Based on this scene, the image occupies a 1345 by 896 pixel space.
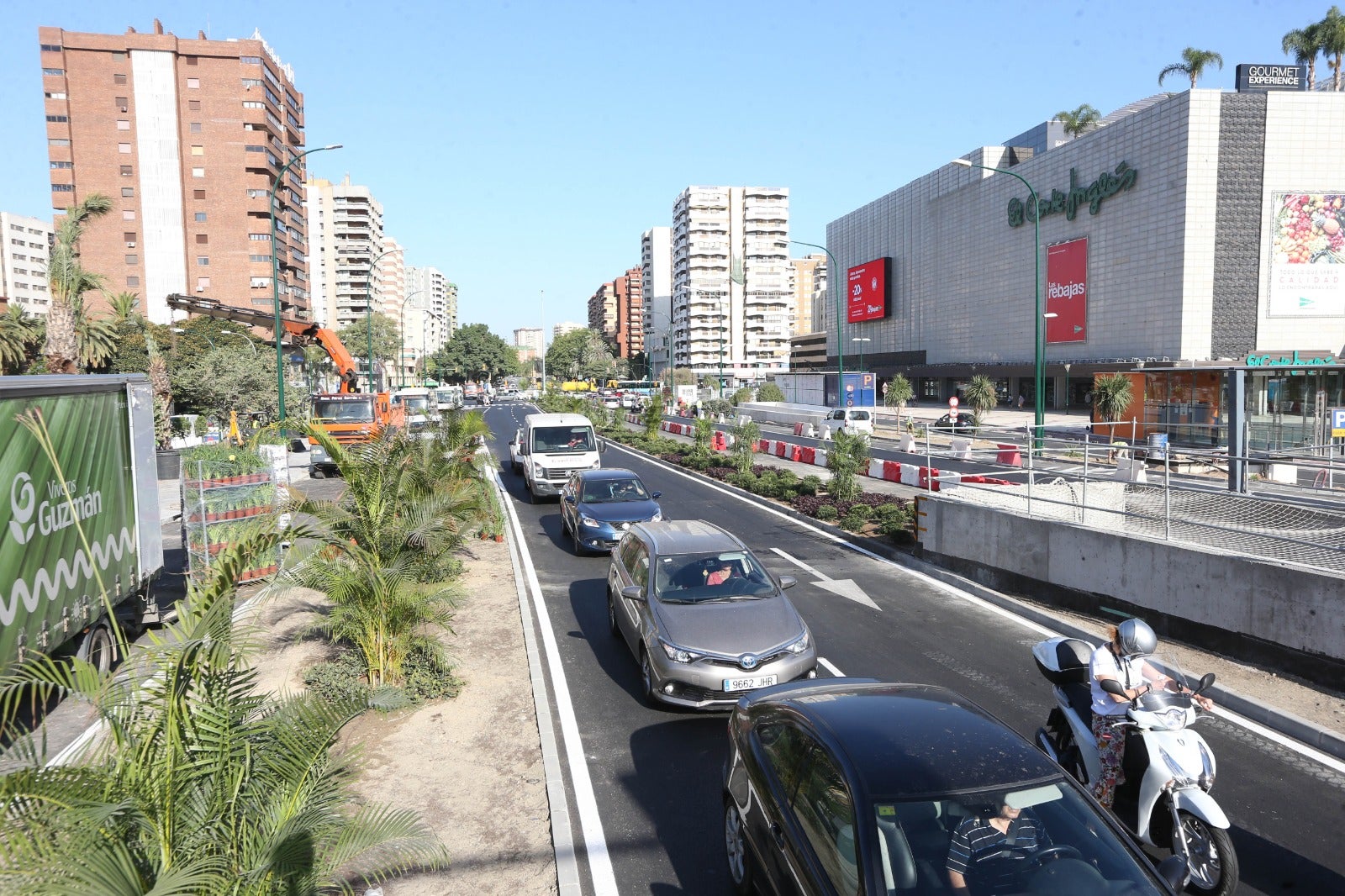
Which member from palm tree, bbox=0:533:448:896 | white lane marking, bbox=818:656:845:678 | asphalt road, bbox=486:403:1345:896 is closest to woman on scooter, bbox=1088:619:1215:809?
asphalt road, bbox=486:403:1345:896

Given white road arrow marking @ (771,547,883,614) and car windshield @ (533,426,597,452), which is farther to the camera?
car windshield @ (533,426,597,452)

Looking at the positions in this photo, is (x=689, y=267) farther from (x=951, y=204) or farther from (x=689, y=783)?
(x=689, y=783)

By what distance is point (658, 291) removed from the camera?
561 ft

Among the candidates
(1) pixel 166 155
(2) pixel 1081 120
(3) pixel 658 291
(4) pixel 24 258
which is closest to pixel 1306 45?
(2) pixel 1081 120

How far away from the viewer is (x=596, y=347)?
16775 cm

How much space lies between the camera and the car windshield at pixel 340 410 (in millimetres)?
31359

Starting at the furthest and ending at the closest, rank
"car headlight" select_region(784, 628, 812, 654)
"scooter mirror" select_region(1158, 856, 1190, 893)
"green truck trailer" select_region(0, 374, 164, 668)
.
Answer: "car headlight" select_region(784, 628, 812, 654) < "green truck trailer" select_region(0, 374, 164, 668) < "scooter mirror" select_region(1158, 856, 1190, 893)

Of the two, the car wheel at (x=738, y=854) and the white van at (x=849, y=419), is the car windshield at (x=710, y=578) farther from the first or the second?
the white van at (x=849, y=419)

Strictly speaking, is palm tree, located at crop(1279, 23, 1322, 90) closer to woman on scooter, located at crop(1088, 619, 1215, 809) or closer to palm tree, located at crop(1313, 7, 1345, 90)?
palm tree, located at crop(1313, 7, 1345, 90)

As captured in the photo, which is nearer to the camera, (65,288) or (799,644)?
(799,644)

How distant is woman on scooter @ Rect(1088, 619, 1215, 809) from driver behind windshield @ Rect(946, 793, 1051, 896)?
2308 mm

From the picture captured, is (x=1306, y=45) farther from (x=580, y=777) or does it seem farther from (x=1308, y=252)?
(x=580, y=777)

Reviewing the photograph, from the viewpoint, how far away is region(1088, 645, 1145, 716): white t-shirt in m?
5.83

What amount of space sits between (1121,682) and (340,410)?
29.7 metres
